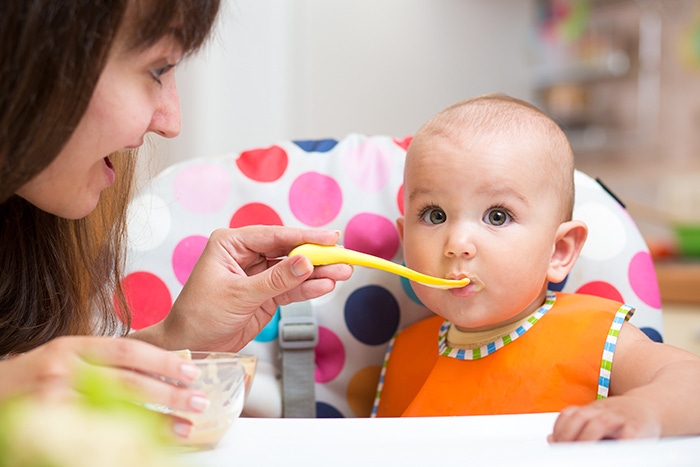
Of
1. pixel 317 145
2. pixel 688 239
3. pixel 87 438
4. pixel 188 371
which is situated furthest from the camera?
pixel 688 239

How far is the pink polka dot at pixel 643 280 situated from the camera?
98 centimetres

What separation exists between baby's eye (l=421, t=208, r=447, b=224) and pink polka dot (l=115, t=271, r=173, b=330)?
344mm

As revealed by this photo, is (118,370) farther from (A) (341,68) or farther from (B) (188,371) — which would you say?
(A) (341,68)

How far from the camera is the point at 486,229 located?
32.3 inches

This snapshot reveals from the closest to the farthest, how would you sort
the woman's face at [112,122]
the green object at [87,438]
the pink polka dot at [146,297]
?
the green object at [87,438], the woman's face at [112,122], the pink polka dot at [146,297]

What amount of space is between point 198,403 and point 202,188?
60 centimetres

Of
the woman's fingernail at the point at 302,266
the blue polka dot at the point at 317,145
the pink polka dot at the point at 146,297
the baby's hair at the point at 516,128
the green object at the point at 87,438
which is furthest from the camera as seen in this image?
the blue polka dot at the point at 317,145

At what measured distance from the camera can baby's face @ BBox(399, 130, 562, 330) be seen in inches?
32.1

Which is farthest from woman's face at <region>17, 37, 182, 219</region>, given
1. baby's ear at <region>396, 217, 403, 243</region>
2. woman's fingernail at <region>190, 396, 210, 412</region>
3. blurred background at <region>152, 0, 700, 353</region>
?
blurred background at <region>152, 0, 700, 353</region>

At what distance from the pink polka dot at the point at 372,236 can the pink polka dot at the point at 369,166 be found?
5 centimetres

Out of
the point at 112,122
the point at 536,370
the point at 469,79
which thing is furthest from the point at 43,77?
the point at 469,79

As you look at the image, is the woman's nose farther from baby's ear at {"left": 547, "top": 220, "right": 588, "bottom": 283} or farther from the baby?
baby's ear at {"left": 547, "top": 220, "right": 588, "bottom": 283}

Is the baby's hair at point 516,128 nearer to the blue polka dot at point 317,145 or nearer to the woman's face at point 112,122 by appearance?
the blue polka dot at point 317,145

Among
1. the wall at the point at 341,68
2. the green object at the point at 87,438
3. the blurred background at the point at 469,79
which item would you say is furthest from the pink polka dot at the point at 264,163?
the blurred background at the point at 469,79
